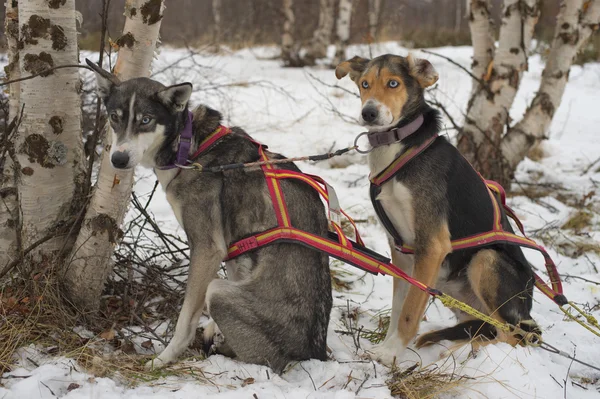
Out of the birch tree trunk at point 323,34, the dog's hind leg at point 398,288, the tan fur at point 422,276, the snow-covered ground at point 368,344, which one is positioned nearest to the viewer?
the snow-covered ground at point 368,344

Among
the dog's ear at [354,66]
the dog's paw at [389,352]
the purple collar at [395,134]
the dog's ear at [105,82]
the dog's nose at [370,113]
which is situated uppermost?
the dog's ear at [354,66]

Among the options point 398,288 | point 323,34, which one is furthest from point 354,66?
point 323,34

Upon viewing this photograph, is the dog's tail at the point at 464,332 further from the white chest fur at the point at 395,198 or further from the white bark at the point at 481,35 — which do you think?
the white bark at the point at 481,35

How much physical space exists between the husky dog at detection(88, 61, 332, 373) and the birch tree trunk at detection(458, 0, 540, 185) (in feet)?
13.3

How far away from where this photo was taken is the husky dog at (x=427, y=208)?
11.4ft

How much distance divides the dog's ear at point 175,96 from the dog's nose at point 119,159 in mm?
414

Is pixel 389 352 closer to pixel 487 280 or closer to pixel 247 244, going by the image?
pixel 487 280

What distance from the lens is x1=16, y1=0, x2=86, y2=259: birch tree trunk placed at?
3381mm

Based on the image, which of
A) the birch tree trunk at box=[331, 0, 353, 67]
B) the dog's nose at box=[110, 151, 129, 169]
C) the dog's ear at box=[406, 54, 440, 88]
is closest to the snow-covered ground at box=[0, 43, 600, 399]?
A: the dog's nose at box=[110, 151, 129, 169]

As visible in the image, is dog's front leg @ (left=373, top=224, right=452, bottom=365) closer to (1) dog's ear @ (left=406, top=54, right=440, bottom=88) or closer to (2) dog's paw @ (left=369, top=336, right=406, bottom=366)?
(2) dog's paw @ (left=369, top=336, right=406, bottom=366)

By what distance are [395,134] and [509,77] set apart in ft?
12.8

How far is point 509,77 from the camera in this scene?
6.70 metres

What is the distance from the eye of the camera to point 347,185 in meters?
7.30

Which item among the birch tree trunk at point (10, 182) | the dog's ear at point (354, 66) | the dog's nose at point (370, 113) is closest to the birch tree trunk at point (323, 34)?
the dog's ear at point (354, 66)
